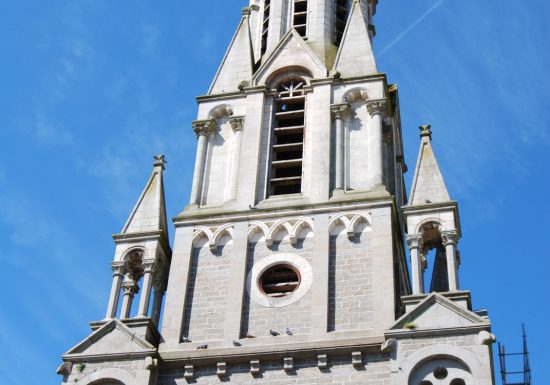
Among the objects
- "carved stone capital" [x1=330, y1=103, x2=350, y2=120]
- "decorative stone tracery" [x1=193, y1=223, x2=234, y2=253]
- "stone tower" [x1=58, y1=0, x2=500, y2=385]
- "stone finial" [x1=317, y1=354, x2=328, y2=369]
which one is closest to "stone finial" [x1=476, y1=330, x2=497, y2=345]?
"stone tower" [x1=58, y1=0, x2=500, y2=385]

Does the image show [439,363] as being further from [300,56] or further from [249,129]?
[300,56]

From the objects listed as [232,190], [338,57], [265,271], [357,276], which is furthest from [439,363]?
[338,57]

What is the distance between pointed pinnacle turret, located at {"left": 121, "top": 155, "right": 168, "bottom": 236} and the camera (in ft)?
123

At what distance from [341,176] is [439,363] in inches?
322

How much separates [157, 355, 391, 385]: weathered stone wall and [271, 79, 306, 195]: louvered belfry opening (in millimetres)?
7552

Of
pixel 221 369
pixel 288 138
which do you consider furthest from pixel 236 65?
pixel 221 369

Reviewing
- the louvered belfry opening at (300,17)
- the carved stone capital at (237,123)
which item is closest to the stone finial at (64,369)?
the carved stone capital at (237,123)

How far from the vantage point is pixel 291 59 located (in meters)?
42.4

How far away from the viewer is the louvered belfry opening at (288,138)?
39.0 m

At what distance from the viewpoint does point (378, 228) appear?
35.5m

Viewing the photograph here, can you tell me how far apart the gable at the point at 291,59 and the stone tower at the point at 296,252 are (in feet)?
0.16

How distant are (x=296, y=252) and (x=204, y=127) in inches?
271

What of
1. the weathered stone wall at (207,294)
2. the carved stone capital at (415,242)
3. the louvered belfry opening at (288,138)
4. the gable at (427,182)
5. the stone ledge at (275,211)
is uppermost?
the louvered belfry opening at (288,138)

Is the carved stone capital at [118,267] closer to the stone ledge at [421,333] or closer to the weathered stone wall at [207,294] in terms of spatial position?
the weathered stone wall at [207,294]
